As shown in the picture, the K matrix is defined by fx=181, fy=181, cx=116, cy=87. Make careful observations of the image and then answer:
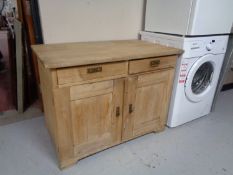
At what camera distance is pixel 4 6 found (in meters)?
4.49

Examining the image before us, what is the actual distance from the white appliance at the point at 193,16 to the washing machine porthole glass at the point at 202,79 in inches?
15.5

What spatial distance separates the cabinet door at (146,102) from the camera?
1.46 meters

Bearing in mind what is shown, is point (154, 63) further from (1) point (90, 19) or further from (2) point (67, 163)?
(2) point (67, 163)

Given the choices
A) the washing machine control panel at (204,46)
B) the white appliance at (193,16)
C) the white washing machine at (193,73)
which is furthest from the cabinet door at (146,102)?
the white appliance at (193,16)

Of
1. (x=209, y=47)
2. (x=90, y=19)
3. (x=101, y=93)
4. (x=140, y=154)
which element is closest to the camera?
(x=101, y=93)

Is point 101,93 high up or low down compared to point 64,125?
up

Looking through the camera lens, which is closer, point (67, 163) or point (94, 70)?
point (94, 70)

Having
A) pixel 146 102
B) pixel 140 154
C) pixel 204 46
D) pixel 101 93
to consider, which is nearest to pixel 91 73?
pixel 101 93

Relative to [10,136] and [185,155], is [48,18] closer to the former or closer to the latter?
[10,136]

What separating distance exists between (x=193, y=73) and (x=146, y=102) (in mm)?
539

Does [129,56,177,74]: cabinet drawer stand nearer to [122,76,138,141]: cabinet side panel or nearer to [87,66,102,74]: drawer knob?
[122,76,138,141]: cabinet side panel

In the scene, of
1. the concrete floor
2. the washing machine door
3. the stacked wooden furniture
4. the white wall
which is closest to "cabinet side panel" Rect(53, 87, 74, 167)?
the stacked wooden furniture

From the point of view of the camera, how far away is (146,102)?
1583 mm

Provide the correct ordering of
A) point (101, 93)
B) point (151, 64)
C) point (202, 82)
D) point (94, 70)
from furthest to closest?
point (202, 82), point (151, 64), point (101, 93), point (94, 70)
